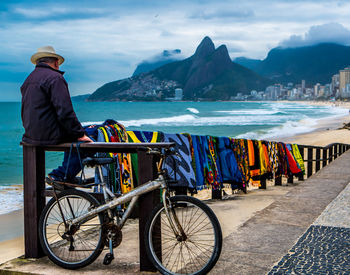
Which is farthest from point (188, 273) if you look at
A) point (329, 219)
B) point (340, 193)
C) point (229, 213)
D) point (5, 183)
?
point (5, 183)

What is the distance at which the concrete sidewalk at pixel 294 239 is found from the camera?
3.36 metres

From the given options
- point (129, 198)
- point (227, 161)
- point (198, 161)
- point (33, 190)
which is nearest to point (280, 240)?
point (129, 198)

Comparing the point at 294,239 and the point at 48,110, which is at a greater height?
the point at 48,110

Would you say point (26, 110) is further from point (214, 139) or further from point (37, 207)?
point (214, 139)

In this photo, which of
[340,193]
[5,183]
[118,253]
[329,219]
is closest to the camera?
[118,253]

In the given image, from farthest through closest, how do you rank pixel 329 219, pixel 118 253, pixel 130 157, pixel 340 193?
pixel 340 193 < pixel 130 157 < pixel 329 219 < pixel 118 253

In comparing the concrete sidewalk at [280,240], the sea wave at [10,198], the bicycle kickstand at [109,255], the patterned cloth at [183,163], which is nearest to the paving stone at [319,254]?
the concrete sidewalk at [280,240]

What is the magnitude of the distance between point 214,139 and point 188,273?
4.00 meters

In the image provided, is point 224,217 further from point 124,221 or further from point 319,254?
point 124,221

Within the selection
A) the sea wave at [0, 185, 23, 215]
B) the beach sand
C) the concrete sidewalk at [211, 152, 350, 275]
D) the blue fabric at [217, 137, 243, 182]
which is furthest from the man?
the sea wave at [0, 185, 23, 215]

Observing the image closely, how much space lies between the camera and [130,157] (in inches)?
221

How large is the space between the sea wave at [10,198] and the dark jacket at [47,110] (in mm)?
7257

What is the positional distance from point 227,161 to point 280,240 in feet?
10.9

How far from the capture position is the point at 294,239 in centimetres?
407
